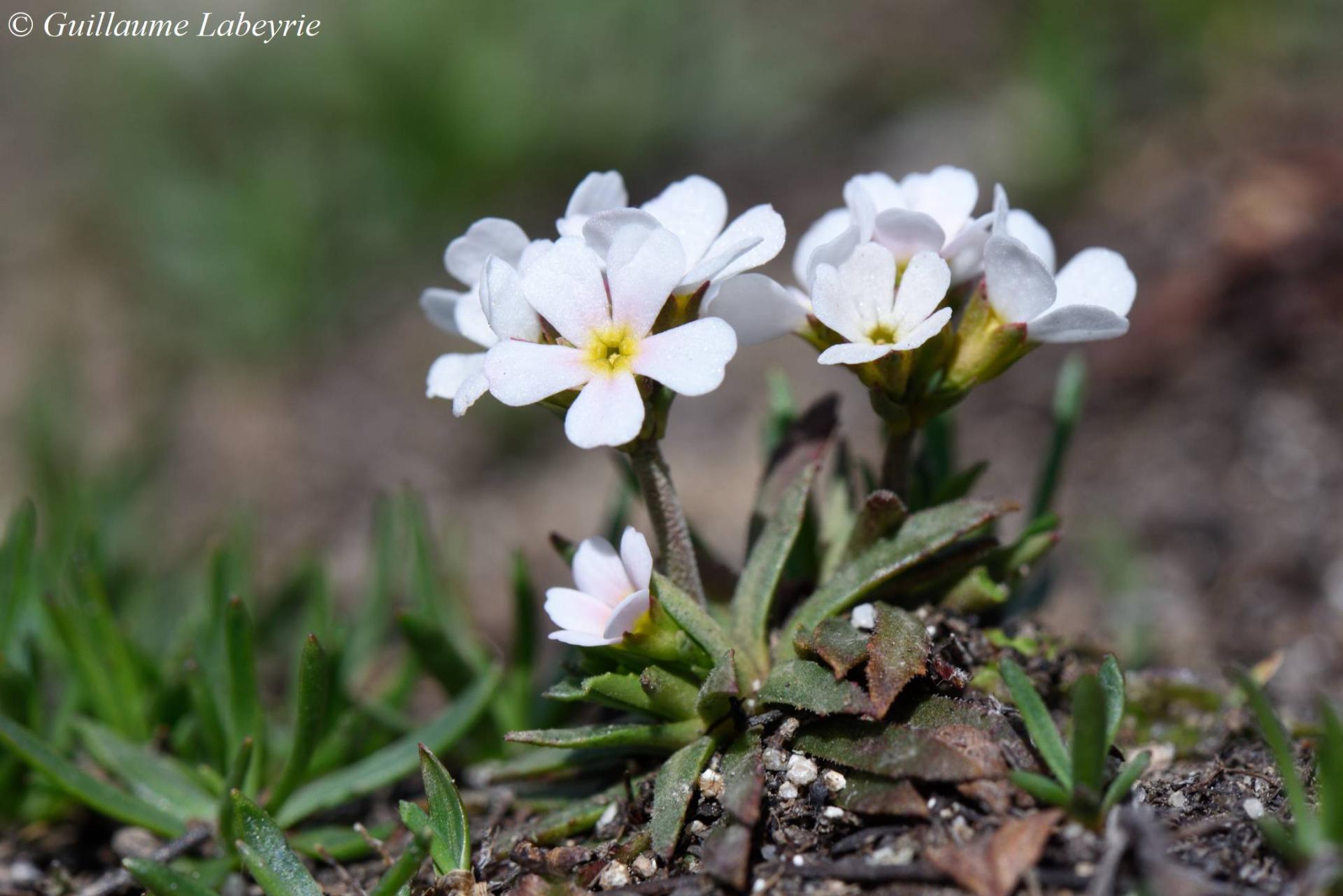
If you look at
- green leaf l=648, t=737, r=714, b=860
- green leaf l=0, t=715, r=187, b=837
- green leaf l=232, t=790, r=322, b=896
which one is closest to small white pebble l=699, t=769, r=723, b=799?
green leaf l=648, t=737, r=714, b=860

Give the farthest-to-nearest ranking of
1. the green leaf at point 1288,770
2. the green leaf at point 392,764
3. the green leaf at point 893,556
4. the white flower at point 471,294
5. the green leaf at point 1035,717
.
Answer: the green leaf at point 392,764
the green leaf at point 893,556
the white flower at point 471,294
the green leaf at point 1035,717
the green leaf at point 1288,770

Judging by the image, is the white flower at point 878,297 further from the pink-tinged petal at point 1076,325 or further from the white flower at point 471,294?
the white flower at point 471,294

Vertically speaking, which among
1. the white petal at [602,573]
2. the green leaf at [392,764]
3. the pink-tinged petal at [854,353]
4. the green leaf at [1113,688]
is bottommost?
the green leaf at [392,764]

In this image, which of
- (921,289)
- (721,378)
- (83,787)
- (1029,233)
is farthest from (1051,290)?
(83,787)

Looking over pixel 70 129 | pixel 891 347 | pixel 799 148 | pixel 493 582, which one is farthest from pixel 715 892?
pixel 70 129

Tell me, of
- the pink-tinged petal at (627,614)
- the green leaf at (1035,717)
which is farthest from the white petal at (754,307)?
the green leaf at (1035,717)

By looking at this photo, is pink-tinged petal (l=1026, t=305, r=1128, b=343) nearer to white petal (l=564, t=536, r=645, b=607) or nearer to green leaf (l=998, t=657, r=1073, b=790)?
green leaf (l=998, t=657, r=1073, b=790)
